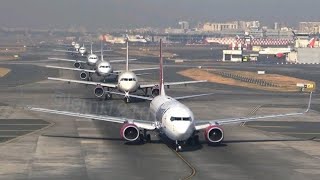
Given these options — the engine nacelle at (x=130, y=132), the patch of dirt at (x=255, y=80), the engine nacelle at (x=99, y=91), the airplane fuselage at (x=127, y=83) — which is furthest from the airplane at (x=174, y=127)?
the patch of dirt at (x=255, y=80)

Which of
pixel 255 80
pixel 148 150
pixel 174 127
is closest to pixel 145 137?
pixel 148 150

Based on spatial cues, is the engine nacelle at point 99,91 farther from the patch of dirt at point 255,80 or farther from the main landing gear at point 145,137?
the main landing gear at point 145,137

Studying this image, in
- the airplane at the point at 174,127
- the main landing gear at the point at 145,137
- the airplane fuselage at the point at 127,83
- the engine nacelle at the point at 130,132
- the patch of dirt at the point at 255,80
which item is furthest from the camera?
the patch of dirt at the point at 255,80

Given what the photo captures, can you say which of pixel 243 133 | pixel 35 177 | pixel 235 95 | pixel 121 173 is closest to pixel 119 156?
pixel 121 173

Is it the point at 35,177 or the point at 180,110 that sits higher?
the point at 180,110

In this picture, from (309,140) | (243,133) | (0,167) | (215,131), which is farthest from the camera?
(243,133)

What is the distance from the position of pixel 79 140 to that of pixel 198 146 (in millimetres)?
10326

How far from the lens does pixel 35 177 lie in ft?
123

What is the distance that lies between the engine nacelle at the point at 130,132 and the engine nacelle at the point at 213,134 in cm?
567

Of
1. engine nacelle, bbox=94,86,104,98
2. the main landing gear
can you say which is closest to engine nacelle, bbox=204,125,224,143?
the main landing gear

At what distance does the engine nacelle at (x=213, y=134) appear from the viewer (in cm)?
4894

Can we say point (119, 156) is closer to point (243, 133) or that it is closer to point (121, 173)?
point (121, 173)

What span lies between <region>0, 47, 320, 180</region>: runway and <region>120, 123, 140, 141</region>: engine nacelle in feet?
2.41

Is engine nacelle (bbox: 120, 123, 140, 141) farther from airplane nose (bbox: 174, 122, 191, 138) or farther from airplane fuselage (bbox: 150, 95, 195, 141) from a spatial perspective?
airplane nose (bbox: 174, 122, 191, 138)
